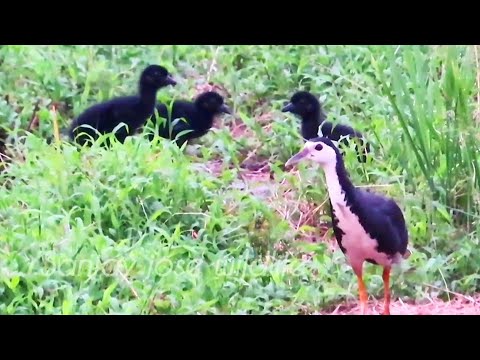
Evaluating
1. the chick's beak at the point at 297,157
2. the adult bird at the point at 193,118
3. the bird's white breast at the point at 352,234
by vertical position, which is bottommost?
the bird's white breast at the point at 352,234

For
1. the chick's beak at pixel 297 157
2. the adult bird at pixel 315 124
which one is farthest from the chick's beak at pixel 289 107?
the chick's beak at pixel 297 157

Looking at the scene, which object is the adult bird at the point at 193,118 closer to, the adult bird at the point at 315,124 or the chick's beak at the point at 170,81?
the chick's beak at the point at 170,81

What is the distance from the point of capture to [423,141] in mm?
2516

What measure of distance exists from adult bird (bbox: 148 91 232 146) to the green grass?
0.11ft

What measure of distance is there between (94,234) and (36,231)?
0.49 feet

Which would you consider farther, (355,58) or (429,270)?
(355,58)

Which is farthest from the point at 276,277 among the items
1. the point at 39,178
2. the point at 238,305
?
the point at 39,178

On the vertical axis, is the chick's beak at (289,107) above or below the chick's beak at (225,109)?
above

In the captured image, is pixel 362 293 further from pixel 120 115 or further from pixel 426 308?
pixel 120 115

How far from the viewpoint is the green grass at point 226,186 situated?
8.04ft

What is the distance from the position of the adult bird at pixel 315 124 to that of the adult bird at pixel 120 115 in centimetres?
36

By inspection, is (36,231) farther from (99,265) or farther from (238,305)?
(238,305)

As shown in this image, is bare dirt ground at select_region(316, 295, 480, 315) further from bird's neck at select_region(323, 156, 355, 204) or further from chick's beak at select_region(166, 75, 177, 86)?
chick's beak at select_region(166, 75, 177, 86)
